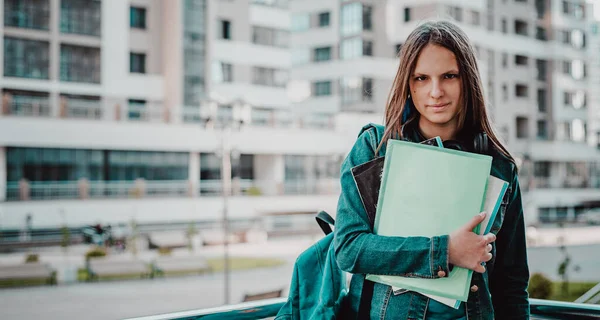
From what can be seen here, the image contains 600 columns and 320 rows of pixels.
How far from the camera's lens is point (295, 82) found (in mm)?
21094

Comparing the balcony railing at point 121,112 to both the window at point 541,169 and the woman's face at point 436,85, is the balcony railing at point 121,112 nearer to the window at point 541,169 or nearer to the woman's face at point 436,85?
the window at point 541,169

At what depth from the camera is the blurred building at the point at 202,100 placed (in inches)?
508

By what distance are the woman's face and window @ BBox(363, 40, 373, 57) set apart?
19.4 m

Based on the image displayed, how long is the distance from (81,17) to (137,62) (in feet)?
5.49

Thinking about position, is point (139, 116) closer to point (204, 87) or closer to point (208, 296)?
point (204, 87)

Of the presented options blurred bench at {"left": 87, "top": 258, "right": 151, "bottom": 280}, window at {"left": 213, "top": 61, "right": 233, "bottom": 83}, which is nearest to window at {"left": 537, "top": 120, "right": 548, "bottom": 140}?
window at {"left": 213, "top": 61, "right": 233, "bottom": 83}

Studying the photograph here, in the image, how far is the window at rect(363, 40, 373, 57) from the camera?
20062 millimetres

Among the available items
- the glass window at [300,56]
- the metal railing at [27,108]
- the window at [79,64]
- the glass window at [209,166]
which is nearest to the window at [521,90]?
the glass window at [300,56]

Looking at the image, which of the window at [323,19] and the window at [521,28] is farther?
the window at [521,28]

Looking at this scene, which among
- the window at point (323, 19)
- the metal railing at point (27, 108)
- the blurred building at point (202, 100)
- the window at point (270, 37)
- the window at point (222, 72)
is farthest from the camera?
the window at point (323, 19)

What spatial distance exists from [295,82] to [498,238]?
20.3 meters

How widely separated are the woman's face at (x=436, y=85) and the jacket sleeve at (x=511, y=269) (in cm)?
16

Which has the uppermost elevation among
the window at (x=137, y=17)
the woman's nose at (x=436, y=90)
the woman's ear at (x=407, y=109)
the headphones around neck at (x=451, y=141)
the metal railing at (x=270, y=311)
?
the window at (x=137, y=17)

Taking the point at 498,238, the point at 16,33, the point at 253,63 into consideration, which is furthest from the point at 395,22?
the point at 498,238
